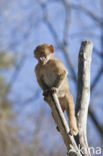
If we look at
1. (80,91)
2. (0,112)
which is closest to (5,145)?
(0,112)

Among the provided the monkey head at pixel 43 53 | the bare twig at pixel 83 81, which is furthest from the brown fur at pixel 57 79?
the bare twig at pixel 83 81

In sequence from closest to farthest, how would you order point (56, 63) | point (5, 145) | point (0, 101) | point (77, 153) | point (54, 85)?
point (77, 153)
point (54, 85)
point (56, 63)
point (5, 145)
point (0, 101)

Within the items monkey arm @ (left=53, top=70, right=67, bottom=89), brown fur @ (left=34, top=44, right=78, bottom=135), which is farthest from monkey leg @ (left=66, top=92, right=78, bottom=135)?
monkey arm @ (left=53, top=70, right=67, bottom=89)

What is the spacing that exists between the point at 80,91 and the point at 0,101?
7.20 meters

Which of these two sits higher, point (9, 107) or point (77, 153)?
point (9, 107)

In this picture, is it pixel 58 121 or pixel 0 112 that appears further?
pixel 0 112

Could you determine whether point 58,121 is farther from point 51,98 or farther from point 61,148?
point 61,148

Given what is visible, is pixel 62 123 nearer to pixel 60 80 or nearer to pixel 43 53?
pixel 60 80

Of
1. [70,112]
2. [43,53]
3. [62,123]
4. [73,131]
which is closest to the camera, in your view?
[62,123]

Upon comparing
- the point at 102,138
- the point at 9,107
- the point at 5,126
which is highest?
the point at 9,107

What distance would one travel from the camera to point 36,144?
738cm

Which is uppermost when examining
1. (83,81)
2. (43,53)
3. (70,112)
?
(43,53)

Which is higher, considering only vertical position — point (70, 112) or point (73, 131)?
point (70, 112)

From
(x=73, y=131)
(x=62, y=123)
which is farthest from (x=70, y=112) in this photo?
(x=62, y=123)
